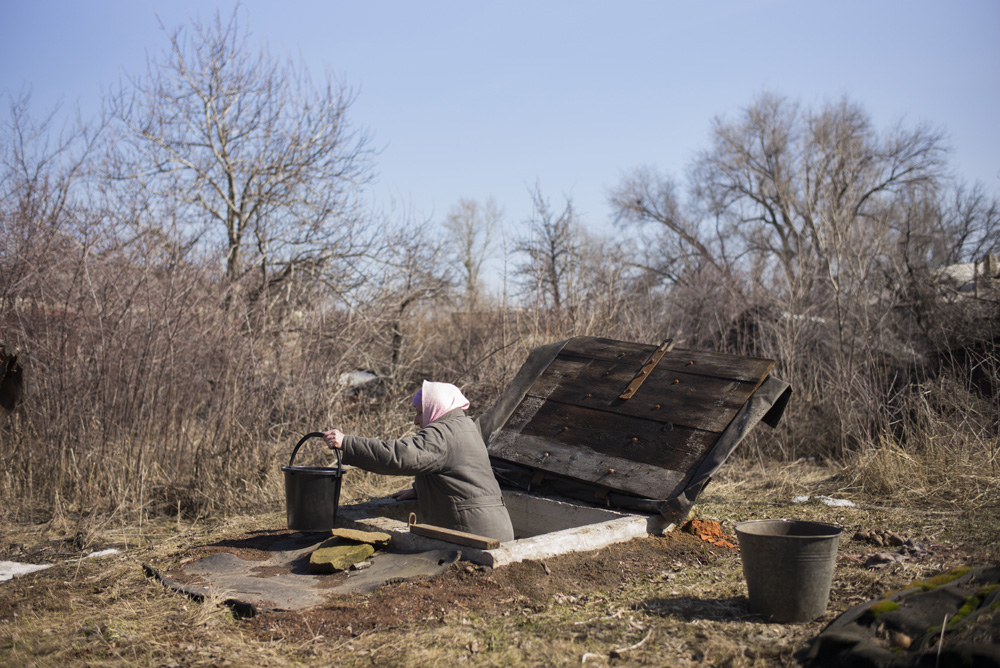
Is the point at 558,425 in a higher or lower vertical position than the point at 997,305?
lower

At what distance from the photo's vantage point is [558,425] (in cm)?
680

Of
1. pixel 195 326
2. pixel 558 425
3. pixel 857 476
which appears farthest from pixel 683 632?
pixel 195 326

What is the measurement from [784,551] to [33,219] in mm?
7970

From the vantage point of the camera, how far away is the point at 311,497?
204 inches

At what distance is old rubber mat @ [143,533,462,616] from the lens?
4.15 meters

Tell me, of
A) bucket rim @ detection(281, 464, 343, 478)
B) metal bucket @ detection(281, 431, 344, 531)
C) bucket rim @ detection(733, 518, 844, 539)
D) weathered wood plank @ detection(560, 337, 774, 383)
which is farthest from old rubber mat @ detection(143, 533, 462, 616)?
weathered wood plank @ detection(560, 337, 774, 383)

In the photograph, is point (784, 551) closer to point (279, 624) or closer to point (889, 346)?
point (279, 624)

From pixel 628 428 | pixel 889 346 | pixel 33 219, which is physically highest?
pixel 33 219

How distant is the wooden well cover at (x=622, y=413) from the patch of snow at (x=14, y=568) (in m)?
3.62

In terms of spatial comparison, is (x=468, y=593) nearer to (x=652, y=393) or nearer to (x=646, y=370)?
(x=652, y=393)

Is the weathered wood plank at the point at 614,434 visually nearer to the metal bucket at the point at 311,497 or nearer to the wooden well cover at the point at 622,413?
the wooden well cover at the point at 622,413

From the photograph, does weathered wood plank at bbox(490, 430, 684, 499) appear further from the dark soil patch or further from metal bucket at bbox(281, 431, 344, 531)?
metal bucket at bbox(281, 431, 344, 531)

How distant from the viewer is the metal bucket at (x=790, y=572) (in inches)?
146

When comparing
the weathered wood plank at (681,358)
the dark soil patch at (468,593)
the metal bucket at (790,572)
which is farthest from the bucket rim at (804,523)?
the weathered wood plank at (681,358)
